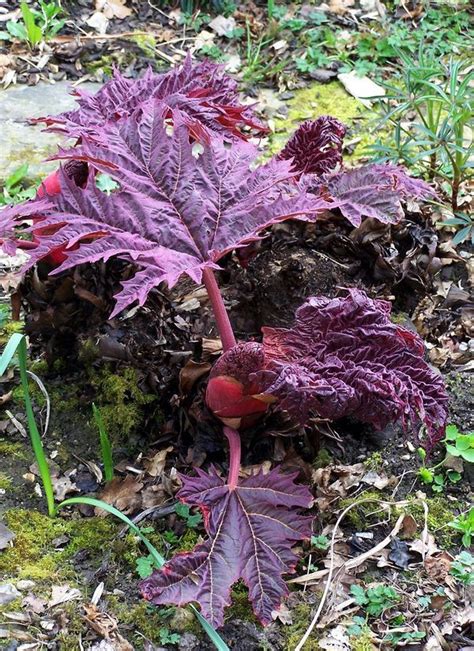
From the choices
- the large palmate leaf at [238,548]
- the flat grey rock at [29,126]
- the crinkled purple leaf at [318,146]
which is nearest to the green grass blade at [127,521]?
the large palmate leaf at [238,548]

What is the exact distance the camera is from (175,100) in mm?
2129

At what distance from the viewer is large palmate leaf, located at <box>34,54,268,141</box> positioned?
211cm

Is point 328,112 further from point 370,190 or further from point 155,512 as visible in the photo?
point 155,512

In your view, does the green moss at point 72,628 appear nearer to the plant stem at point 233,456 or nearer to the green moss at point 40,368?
A: the plant stem at point 233,456

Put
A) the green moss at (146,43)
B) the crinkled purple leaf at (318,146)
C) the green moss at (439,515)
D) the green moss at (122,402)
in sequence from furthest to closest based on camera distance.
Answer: the green moss at (146,43) < the crinkled purple leaf at (318,146) < the green moss at (122,402) < the green moss at (439,515)

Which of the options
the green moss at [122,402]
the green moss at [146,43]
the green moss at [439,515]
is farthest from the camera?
the green moss at [146,43]


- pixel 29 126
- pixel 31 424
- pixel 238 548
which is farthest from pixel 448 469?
pixel 29 126

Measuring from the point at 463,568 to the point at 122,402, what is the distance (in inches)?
38.7

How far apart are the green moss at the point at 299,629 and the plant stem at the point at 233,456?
0.32 metres

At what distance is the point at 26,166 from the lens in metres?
3.52

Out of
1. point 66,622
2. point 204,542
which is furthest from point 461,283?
point 66,622

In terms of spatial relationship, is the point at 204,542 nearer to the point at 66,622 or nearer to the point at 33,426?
the point at 66,622

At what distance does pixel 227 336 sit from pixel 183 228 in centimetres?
29

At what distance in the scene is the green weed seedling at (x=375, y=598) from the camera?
1.77 meters
